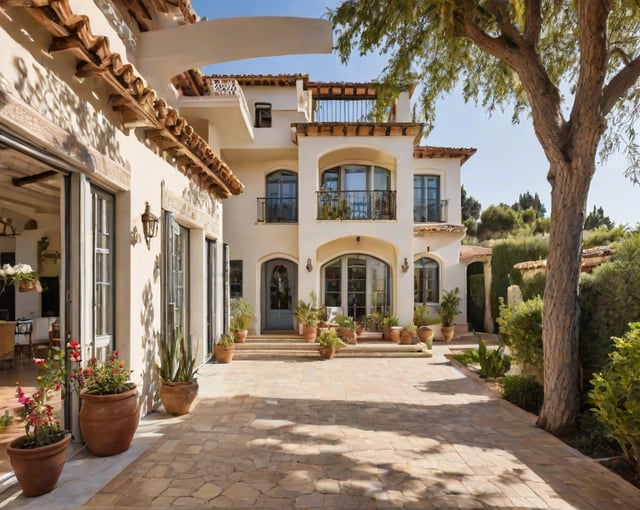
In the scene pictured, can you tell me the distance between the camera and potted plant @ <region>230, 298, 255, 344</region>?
10.6 m

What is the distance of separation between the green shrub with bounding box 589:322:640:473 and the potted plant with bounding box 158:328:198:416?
490 cm

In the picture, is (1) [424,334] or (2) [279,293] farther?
(2) [279,293]

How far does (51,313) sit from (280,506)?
853cm

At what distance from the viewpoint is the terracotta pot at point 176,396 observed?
210 inches

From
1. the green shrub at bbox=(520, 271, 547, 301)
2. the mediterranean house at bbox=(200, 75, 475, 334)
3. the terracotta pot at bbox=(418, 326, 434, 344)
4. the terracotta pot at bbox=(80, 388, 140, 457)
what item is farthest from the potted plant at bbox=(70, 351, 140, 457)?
the terracotta pot at bbox=(418, 326, 434, 344)

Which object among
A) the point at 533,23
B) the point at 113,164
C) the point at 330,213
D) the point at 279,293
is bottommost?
the point at 279,293

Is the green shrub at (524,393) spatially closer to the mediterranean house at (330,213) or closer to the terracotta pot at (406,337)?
the terracotta pot at (406,337)

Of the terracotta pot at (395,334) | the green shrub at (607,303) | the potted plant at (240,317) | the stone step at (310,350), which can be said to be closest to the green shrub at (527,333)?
the green shrub at (607,303)

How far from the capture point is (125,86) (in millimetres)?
4055

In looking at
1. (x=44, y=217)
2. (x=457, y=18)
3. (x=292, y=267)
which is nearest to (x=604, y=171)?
(x=457, y=18)

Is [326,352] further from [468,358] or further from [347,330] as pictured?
[468,358]

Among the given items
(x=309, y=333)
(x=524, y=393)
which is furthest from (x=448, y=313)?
(x=524, y=393)

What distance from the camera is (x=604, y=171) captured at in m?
5.99

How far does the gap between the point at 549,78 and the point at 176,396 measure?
6.80 meters
